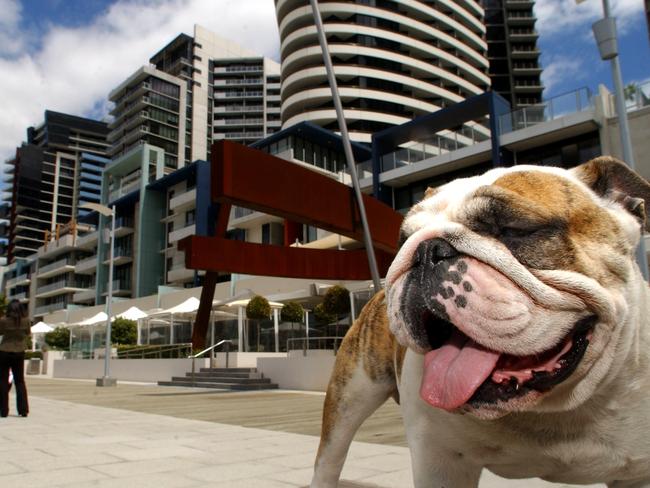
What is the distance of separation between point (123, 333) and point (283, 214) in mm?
21450

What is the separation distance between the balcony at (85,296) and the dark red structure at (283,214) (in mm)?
47911

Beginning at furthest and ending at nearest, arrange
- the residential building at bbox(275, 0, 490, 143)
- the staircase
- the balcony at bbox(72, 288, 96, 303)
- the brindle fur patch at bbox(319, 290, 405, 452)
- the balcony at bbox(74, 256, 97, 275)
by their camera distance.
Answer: the balcony at bbox(72, 288, 96, 303) < the balcony at bbox(74, 256, 97, 275) < the residential building at bbox(275, 0, 490, 143) < the staircase < the brindle fur patch at bbox(319, 290, 405, 452)

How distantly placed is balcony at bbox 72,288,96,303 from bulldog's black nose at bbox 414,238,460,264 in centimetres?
6373

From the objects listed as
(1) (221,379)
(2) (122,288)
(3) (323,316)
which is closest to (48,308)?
(2) (122,288)

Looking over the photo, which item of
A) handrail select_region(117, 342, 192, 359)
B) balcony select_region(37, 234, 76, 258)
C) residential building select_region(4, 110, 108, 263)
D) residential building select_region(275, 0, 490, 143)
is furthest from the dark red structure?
residential building select_region(4, 110, 108, 263)

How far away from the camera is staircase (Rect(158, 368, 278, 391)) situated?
688 inches

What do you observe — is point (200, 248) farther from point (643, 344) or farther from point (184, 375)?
point (643, 344)

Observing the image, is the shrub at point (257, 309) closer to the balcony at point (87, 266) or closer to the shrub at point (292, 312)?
the shrub at point (292, 312)

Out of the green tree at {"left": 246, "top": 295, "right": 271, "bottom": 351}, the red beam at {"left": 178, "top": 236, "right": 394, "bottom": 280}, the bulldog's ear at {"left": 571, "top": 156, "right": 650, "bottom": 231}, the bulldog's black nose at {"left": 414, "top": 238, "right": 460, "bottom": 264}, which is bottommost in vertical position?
the bulldog's black nose at {"left": 414, "top": 238, "right": 460, "bottom": 264}

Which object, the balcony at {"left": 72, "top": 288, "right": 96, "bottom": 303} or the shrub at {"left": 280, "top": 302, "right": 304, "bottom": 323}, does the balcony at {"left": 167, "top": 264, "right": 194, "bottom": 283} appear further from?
the shrub at {"left": 280, "top": 302, "right": 304, "bottom": 323}

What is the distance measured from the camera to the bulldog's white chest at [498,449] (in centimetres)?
164

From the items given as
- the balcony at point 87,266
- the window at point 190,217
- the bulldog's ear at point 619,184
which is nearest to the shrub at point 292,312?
the bulldog's ear at point 619,184

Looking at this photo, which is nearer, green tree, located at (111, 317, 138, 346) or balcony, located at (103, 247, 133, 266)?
green tree, located at (111, 317, 138, 346)

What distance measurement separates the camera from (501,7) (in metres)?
87.5
